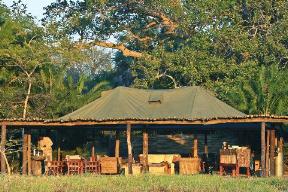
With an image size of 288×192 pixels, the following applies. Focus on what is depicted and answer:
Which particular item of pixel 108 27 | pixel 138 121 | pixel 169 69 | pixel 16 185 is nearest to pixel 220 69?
pixel 169 69

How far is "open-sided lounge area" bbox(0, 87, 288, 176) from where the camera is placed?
85.3 ft

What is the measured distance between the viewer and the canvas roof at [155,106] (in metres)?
27.5

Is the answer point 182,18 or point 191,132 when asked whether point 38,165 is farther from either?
point 182,18

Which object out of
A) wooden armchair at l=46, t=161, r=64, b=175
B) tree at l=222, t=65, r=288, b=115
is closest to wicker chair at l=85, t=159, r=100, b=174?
wooden armchair at l=46, t=161, r=64, b=175

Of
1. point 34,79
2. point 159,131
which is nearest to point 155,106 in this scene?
point 159,131

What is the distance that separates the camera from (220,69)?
121 ft

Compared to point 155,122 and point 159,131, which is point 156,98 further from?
point 155,122

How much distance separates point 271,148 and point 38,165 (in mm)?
9709

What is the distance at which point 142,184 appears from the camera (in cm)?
2088

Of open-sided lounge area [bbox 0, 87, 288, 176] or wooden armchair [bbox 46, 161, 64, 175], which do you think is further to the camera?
wooden armchair [bbox 46, 161, 64, 175]

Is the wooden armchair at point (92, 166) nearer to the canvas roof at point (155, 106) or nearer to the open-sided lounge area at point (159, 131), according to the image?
the open-sided lounge area at point (159, 131)

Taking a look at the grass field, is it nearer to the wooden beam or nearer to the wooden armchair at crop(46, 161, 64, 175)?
the wooden beam

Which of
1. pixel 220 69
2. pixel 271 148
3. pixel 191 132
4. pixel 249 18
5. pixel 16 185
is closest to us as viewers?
pixel 16 185

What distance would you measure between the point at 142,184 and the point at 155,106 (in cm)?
852
